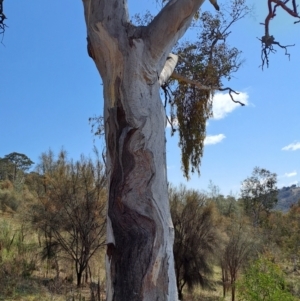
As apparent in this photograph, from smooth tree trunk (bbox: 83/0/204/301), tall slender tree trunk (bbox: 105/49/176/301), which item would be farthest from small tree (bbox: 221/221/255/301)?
tall slender tree trunk (bbox: 105/49/176/301)

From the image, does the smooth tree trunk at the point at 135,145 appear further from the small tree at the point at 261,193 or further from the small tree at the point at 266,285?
the small tree at the point at 261,193

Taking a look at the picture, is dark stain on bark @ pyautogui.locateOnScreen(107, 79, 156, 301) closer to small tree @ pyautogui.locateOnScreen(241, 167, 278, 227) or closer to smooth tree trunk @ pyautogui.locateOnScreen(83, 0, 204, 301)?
smooth tree trunk @ pyautogui.locateOnScreen(83, 0, 204, 301)

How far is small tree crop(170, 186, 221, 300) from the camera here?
12484 mm

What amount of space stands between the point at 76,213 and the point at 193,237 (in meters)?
4.21

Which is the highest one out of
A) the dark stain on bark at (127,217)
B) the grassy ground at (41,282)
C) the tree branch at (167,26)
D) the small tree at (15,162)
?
the small tree at (15,162)

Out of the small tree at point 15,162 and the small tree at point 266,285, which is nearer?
the small tree at point 266,285

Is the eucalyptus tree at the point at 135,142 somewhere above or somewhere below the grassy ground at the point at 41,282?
above

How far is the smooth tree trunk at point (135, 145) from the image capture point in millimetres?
2016

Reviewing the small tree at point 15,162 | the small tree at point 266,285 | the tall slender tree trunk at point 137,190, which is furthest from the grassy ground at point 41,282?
the small tree at point 15,162

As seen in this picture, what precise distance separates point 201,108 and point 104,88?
130 inches

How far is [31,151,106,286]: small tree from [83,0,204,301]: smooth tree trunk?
8.53m

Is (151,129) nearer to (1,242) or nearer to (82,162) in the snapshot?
(1,242)

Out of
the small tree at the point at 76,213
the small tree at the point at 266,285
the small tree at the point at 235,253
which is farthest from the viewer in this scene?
the small tree at the point at 235,253

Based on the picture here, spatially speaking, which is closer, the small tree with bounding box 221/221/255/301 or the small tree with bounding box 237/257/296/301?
the small tree with bounding box 237/257/296/301
